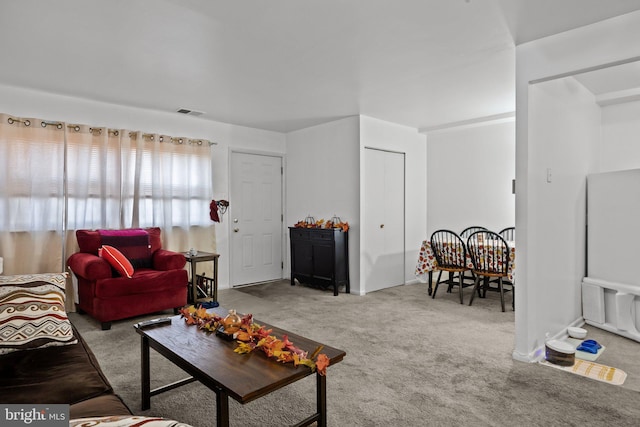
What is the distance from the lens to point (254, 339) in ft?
6.32

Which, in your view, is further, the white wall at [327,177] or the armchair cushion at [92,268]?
the white wall at [327,177]

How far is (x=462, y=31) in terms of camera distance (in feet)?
8.66

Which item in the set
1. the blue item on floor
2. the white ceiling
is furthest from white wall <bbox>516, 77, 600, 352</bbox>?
the white ceiling

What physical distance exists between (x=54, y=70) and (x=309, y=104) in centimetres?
247

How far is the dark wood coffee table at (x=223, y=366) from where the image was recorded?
155 centimetres

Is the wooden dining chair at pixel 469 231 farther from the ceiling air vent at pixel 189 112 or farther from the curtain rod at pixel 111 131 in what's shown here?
the ceiling air vent at pixel 189 112

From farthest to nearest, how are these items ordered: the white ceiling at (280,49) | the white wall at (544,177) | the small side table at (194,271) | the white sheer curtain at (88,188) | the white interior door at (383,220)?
the white interior door at (383,220)
the small side table at (194,271)
the white sheer curtain at (88,188)
the white wall at (544,177)
the white ceiling at (280,49)

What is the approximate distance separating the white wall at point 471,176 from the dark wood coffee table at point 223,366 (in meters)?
4.20

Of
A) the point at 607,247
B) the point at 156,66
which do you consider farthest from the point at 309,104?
the point at 607,247

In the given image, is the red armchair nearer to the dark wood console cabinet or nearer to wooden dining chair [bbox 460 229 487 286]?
the dark wood console cabinet

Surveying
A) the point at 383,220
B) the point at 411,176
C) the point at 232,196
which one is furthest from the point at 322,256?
the point at 411,176

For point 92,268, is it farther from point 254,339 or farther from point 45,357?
point 254,339

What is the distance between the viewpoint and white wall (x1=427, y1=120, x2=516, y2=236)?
5.21 meters

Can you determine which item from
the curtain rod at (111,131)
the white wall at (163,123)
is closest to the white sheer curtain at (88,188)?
the curtain rod at (111,131)
